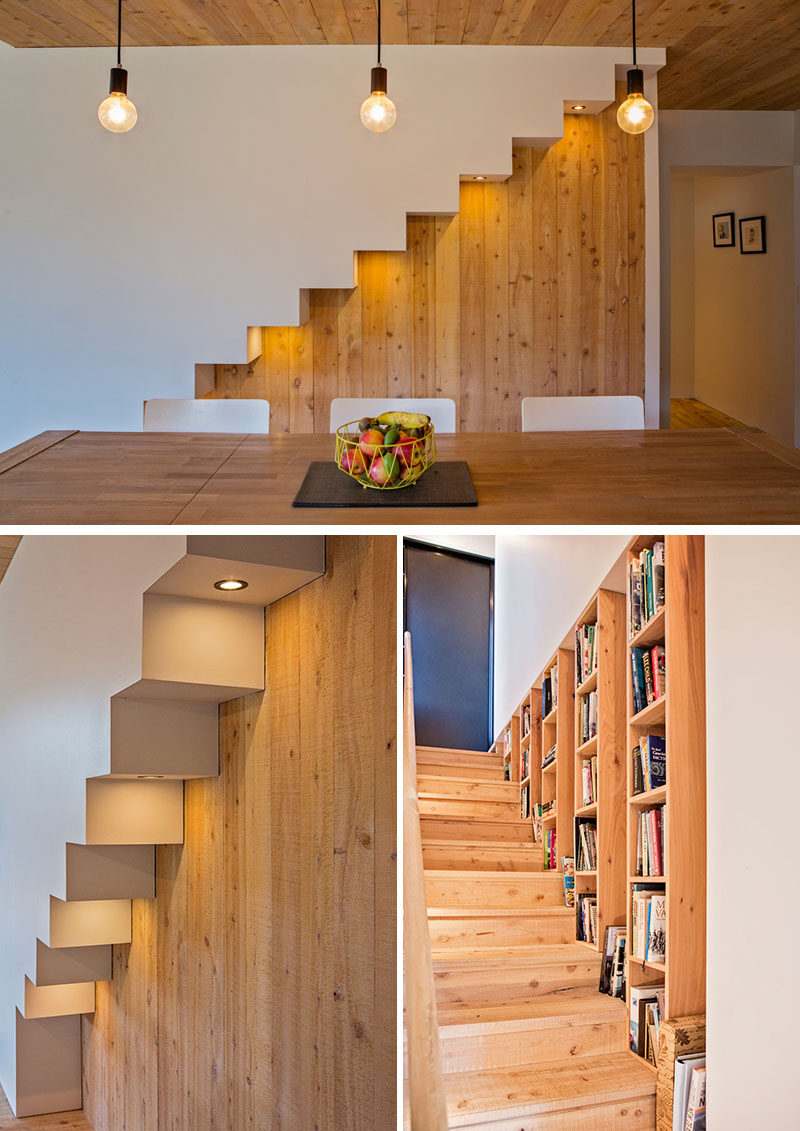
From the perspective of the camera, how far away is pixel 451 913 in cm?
485

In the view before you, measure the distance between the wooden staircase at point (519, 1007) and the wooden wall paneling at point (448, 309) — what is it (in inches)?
103

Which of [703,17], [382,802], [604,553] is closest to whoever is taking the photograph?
[382,802]

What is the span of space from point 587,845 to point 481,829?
1289mm

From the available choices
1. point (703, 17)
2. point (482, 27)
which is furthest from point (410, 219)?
Result: point (703, 17)

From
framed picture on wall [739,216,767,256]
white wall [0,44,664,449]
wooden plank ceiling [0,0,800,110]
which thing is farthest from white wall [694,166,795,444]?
white wall [0,44,664,449]

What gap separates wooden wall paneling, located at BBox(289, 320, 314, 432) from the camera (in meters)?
5.88

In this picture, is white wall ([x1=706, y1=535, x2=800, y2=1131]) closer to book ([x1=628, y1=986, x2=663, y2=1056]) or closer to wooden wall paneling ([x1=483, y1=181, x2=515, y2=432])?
book ([x1=628, y1=986, x2=663, y2=1056])

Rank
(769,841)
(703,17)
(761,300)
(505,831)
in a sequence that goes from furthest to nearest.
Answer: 1. (761,300)
2. (505,831)
3. (703,17)
4. (769,841)

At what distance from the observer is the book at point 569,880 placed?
5.34 metres

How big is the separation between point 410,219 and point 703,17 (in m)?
1.80

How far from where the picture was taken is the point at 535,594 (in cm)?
666

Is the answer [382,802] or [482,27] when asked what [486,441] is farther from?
[482,27]

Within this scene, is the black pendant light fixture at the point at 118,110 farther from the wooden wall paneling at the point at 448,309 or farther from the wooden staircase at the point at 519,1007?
the wooden staircase at the point at 519,1007

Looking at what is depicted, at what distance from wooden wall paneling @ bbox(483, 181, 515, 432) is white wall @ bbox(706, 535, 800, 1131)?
2.77 metres
